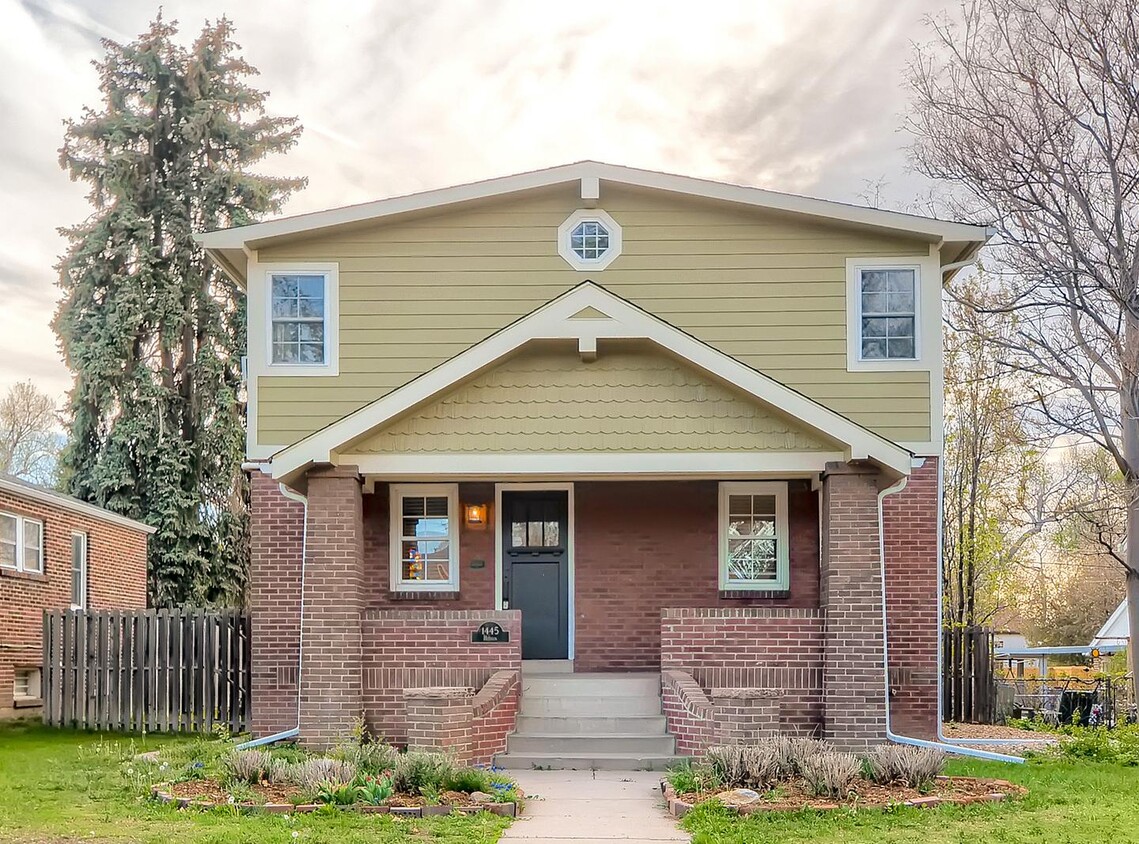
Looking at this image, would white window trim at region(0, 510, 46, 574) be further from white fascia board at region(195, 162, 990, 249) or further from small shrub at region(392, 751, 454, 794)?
small shrub at region(392, 751, 454, 794)

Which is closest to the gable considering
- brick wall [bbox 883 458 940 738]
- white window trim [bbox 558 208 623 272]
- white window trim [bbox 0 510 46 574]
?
white window trim [bbox 558 208 623 272]

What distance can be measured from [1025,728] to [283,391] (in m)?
10.2

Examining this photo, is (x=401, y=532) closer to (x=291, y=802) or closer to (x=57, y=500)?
(x=291, y=802)

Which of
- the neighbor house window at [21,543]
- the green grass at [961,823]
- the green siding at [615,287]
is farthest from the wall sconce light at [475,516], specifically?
the neighbor house window at [21,543]

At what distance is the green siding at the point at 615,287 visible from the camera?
14180mm

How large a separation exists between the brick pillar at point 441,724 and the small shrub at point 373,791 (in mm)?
1477

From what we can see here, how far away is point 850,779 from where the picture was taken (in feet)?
31.2

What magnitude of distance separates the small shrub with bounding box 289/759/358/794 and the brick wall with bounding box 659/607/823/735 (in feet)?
13.6

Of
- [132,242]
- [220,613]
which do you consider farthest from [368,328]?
[132,242]

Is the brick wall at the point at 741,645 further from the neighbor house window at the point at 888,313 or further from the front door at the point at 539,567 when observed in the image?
the neighbor house window at the point at 888,313

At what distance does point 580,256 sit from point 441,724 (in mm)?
6183

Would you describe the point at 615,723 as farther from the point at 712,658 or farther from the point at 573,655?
the point at 573,655

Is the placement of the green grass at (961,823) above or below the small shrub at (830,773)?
below

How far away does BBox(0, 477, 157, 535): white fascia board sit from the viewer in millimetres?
18484
